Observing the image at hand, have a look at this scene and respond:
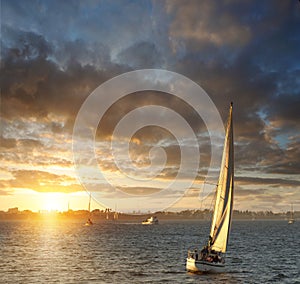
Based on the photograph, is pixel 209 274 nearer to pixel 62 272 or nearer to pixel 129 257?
pixel 62 272

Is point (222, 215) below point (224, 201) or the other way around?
below

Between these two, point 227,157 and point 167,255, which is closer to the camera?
point 227,157

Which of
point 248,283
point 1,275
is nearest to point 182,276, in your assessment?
point 248,283

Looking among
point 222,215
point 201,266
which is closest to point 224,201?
point 222,215

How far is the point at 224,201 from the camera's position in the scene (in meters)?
58.1

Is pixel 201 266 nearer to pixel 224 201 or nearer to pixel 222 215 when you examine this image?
pixel 222 215

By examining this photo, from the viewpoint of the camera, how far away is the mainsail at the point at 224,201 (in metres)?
57.8

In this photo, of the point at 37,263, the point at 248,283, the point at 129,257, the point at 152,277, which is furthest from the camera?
the point at 129,257

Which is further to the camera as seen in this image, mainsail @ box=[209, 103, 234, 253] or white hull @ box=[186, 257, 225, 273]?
mainsail @ box=[209, 103, 234, 253]

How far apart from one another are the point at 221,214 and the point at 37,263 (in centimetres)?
3660

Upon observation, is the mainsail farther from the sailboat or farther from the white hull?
the white hull

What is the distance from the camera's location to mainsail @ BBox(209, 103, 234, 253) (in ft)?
189

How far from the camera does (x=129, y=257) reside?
81.9 m

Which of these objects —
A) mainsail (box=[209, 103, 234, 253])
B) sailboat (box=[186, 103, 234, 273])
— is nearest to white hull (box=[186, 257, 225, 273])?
sailboat (box=[186, 103, 234, 273])
